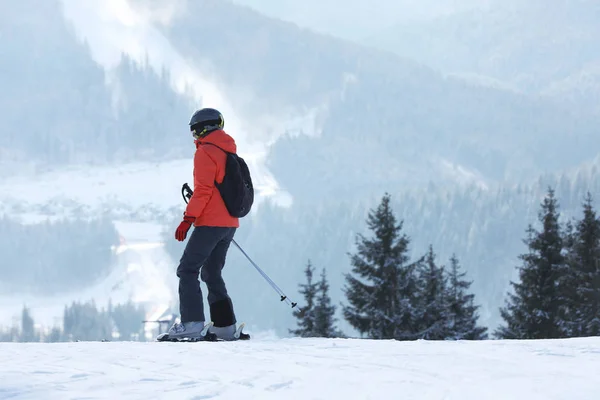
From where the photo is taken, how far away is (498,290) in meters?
182

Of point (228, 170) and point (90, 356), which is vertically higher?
point (228, 170)

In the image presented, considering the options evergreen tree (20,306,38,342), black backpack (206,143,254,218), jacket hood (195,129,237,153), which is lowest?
black backpack (206,143,254,218)

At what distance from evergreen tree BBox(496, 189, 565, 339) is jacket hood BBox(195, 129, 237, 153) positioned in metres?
21.8

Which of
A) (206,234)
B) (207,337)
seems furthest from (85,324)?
(206,234)

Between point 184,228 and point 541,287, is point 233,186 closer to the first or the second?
point 184,228

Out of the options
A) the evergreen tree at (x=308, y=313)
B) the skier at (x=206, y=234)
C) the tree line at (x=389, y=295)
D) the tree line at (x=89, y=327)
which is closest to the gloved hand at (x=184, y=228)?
the skier at (x=206, y=234)

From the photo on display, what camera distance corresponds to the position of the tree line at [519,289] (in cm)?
2618

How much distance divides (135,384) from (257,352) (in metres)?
1.75

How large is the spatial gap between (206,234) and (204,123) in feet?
3.74

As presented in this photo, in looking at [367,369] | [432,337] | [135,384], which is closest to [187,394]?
[135,384]

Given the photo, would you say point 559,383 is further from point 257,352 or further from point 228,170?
point 228,170

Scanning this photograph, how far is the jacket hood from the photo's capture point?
736cm

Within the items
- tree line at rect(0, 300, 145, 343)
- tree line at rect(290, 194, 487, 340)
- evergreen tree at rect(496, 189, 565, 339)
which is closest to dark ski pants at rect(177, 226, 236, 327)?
tree line at rect(290, 194, 487, 340)

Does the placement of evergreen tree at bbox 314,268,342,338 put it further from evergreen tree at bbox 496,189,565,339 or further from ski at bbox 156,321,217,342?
ski at bbox 156,321,217,342
